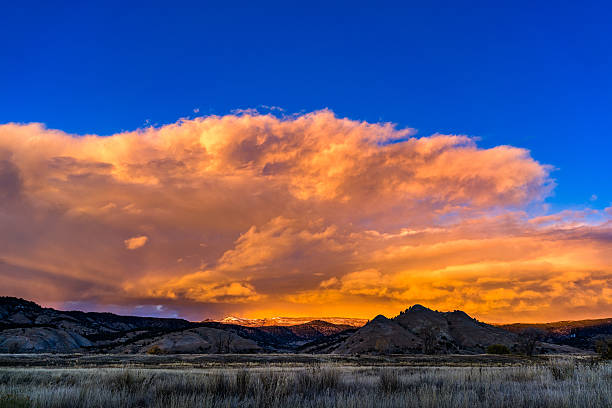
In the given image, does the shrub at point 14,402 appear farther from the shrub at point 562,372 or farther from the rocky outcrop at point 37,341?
the rocky outcrop at point 37,341

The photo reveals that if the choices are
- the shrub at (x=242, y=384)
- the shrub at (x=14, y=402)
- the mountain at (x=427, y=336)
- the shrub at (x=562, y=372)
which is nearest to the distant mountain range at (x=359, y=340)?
the mountain at (x=427, y=336)

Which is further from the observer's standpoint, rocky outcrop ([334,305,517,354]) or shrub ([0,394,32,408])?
rocky outcrop ([334,305,517,354])

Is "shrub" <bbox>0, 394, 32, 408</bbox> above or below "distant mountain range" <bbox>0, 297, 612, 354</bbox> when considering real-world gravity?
above

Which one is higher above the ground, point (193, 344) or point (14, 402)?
point (14, 402)

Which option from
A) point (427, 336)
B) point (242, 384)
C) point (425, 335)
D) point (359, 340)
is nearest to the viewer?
point (242, 384)

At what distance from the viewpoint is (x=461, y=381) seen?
15227 millimetres

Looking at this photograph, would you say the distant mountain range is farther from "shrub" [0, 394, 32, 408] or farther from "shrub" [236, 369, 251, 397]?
"shrub" [0, 394, 32, 408]

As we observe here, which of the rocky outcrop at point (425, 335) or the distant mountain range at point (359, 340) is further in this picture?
the rocky outcrop at point (425, 335)

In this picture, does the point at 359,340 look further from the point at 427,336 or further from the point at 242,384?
the point at 242,384

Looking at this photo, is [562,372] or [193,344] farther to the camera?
[193,344]

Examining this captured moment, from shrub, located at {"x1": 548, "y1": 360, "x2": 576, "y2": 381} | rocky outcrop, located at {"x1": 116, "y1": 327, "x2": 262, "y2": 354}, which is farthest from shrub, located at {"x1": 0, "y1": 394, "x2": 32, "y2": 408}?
rocky outcrop, located at {"x1": 116, "y1": 327, "x2": 262, "y2": 354}

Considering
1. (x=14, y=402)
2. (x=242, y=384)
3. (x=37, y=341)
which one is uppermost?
(x=14, y=402)

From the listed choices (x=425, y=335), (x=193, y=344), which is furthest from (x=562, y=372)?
(x=193, y=344)

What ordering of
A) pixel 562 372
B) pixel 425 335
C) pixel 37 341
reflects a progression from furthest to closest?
1. pixel 37 341
2. pixel 425 335
3. pixel 562 372
